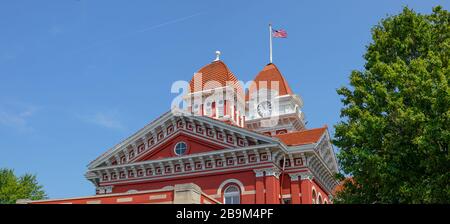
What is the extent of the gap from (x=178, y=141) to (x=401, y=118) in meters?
17.5

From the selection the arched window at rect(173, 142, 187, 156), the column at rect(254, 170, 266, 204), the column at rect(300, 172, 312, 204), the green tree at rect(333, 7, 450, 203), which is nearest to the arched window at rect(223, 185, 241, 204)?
the column at rect(254, 170, 266, 204)

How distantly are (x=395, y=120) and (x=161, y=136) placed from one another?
17.8 metres

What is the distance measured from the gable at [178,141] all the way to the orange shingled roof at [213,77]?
11451 millimetres

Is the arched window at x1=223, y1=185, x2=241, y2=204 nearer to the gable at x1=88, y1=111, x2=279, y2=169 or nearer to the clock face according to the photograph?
the gable at x1=88, y1=111, x2=279, y2=169

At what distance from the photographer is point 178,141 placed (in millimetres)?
33375

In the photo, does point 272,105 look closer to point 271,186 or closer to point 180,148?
point 180,148

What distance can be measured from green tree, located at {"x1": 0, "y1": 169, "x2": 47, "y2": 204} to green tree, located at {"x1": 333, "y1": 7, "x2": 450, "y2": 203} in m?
35.7

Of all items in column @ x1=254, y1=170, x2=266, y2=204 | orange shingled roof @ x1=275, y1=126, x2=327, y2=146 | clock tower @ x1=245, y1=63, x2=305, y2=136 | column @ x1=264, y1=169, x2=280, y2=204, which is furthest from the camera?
clock tower @ x1=245, y1=63, x2=305, y2=136

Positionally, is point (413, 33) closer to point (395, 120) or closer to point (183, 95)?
point (395, 120)

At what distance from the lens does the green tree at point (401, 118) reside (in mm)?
17172

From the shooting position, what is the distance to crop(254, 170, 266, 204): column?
98.4 ft

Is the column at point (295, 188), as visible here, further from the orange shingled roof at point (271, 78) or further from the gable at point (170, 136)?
the orange shingled roof at point (271, 78)

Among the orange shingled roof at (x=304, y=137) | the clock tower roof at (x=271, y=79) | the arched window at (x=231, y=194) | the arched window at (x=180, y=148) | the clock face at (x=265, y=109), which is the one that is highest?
the clock tower roof at (x=271, y=79)

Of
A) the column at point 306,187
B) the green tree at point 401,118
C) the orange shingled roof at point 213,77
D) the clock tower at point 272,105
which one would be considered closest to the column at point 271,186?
the column at point 306,187
